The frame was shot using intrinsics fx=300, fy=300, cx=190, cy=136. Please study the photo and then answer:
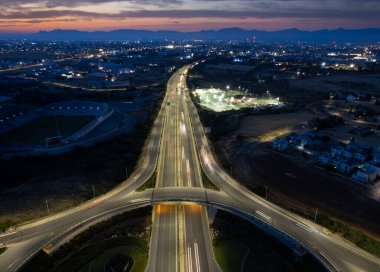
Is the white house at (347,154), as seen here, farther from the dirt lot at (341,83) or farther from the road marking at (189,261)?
the dirt lot at (341,83)

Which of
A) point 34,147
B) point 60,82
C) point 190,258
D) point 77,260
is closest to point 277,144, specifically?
point 190,258

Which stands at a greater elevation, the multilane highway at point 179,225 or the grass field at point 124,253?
the multilane highway at point 179,225

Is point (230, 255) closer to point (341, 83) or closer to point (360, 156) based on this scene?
point (360, 156)

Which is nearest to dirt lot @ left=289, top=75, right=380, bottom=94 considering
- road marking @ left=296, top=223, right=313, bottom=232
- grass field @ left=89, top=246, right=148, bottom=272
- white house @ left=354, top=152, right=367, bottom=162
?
white house @ left=354, top=152, right=367, bottom=162

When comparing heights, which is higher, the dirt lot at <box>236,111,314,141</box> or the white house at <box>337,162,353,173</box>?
the white house at <box>337,162,353,173</box>

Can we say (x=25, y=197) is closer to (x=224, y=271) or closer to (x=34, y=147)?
(x=34, y=147)

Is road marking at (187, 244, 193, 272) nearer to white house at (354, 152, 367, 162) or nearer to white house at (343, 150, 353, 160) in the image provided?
white house at (343, 150, 353, 160)

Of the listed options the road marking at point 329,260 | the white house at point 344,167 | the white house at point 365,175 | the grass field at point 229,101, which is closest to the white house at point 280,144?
the white house at point 344,167
